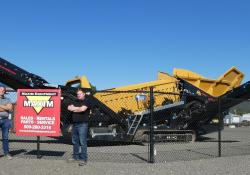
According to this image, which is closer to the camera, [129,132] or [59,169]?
[59,169]

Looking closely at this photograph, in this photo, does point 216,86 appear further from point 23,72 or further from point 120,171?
point 120,171

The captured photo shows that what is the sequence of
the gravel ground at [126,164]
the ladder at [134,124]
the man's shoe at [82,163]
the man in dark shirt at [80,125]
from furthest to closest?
the ladder at [134,124]
the man in dark shirt at [80,125]
the man's shoe at [82,163]
the gravel ground at [126,164]

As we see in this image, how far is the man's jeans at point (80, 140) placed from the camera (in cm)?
1065

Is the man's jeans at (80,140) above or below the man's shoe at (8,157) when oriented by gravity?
above

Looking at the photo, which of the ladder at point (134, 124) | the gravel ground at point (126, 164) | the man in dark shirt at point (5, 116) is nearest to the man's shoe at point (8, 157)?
the man in dark shirt at point (5, 116)

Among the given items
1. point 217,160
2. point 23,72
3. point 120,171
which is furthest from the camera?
point 23,72

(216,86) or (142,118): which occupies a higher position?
(216,86)

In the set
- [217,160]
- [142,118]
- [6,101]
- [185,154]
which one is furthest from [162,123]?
[6,101]

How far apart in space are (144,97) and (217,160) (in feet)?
21.2

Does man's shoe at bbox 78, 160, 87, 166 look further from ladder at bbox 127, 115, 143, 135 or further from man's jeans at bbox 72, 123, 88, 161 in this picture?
ladder at bbox 127, 115, 143, 135

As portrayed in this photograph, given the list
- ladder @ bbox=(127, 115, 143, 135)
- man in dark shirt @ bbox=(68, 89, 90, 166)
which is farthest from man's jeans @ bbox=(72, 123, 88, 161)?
ladder @ bbox=(127, 115, 143, 135)

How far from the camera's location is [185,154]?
13758 millimetres

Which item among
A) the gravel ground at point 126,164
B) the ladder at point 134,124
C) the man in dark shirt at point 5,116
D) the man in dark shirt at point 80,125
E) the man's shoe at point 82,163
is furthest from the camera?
the ladder at point 134,124

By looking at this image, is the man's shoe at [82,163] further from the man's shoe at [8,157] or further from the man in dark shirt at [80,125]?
the man's shoe at [8,157]
